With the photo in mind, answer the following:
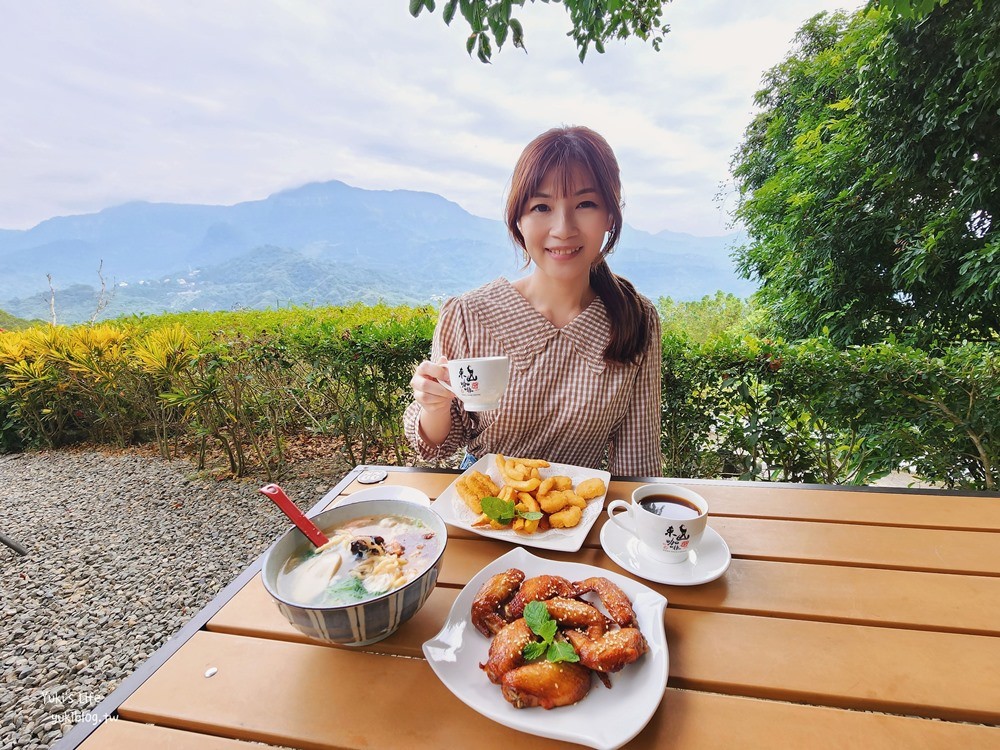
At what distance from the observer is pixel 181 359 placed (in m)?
2.86

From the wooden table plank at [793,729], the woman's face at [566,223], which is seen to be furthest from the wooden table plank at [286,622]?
the woman's face at [566,223]

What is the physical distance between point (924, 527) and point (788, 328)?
4.04 m

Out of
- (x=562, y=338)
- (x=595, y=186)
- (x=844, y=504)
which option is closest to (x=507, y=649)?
(x=844, y=504)

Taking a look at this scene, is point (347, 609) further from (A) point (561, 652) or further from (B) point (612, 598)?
(B) point (612, 598)

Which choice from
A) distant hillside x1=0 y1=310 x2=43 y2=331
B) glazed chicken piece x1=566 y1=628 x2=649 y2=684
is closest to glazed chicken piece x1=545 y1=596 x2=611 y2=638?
glazed chicken piece x1=566 y1=628 x2=649 y2=684

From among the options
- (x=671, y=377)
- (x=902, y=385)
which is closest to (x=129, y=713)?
(x=671, y=377)

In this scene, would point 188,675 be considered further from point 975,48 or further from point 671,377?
point 975,48

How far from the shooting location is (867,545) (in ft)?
2.98

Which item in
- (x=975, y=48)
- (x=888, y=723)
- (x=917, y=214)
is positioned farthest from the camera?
(x=917, y=214)

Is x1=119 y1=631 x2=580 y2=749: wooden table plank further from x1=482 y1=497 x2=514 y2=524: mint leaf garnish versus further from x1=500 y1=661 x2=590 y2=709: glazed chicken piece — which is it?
x1=482 y1=497 x2=514 y2=524: mint leaf garnish

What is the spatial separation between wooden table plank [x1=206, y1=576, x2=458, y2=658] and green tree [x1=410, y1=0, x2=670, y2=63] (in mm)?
2083

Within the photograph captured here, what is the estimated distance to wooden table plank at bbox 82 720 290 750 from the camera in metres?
0.55

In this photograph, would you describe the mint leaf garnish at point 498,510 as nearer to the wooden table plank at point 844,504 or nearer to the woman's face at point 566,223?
the wooden table plank at point 844,504

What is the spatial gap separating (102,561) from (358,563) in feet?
9.18
